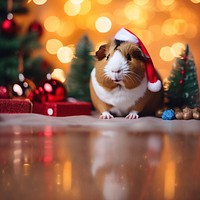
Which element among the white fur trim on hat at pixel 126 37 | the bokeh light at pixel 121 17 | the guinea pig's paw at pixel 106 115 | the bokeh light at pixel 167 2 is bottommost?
the guinea pig's paw at pixel 106 115

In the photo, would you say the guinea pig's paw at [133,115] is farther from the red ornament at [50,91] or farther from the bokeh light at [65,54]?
the bokeh light at [65,54]

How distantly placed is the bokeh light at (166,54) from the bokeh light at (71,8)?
528mm

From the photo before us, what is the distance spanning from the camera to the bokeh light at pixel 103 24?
2.25 m

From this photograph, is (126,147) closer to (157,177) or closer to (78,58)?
(157,177)

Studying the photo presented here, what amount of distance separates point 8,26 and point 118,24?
0.62 metres

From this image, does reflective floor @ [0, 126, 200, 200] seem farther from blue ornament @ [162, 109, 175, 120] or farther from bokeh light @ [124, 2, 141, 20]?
bokeh light @ [124, 2, 141, 20]

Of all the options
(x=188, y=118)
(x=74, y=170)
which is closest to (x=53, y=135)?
(x=74, y=170)

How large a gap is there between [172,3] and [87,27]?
493mm

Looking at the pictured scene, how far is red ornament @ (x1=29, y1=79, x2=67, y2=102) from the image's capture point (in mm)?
1726

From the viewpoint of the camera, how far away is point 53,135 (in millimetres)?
1172

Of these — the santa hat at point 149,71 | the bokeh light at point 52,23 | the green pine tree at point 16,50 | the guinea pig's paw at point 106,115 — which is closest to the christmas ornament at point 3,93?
the green pine tree at point 16,50

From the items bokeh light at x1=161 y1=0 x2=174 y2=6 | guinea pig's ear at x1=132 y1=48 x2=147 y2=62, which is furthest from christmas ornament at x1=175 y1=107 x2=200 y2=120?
bokeh light at x1=161 y1=0 x2=174 y2=6

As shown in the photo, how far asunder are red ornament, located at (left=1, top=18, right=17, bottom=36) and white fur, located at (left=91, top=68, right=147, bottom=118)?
601mm

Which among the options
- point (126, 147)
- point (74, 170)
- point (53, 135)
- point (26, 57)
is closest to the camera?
point (74, 170)
